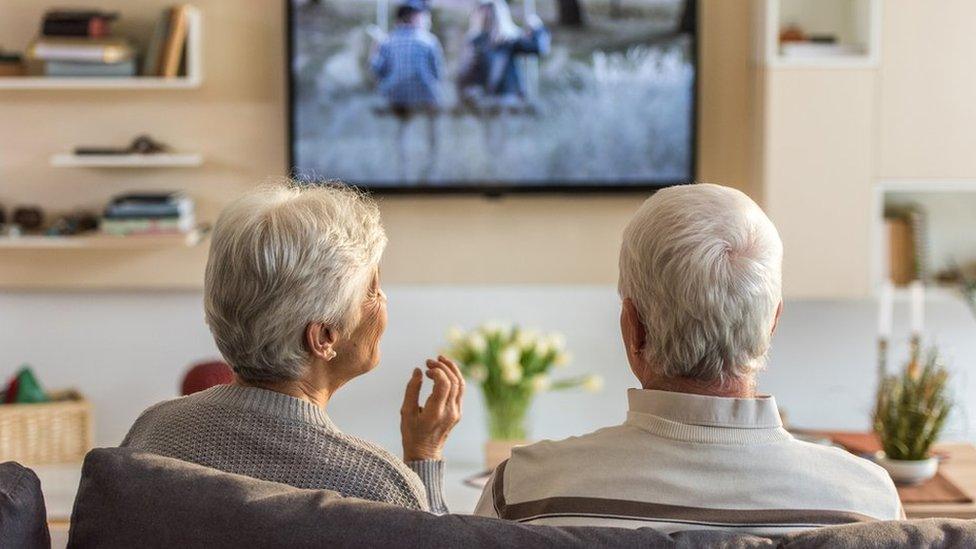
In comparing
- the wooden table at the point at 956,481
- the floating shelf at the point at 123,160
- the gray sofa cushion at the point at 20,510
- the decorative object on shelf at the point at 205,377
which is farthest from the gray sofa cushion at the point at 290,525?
the floating shelf at the point at 123,160

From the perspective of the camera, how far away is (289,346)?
177 cm

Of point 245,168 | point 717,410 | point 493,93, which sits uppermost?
point 493,93

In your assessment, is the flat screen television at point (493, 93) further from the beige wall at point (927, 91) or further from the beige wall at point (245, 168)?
the beige wall at point (927, 91)

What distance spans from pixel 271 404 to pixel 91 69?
249 cm

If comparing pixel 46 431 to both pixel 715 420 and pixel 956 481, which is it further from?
pixel 715 420

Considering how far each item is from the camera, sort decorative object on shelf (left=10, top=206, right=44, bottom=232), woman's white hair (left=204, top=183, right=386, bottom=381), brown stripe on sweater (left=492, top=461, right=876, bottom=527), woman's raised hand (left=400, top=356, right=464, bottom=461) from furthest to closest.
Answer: decorative object on shelf (left=10, top=206, right=44, bottom=232), woman's raised hand (left=400, top=356, right=464, bottom=461), woman's white hair (left=204, top=183, right=386, bottom=381), brown stripe on sweater (left=492, top=461, right=876, bottom=527)

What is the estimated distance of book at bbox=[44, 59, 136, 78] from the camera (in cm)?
389

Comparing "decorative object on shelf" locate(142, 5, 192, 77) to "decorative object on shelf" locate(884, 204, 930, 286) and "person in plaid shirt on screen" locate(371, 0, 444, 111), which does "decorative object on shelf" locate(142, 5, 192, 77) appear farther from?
"decorative object on shelf" locate(884, 204, 930, 286)

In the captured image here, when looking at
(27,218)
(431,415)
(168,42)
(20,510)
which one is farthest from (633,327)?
(27,218)

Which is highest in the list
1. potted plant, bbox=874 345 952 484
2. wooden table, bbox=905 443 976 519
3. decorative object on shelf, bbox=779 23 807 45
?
decorative object on shelf, bbox=779 23 807 45

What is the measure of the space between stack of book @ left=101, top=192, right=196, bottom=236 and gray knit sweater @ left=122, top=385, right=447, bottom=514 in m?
2.24

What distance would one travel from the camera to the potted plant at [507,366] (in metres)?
3.86

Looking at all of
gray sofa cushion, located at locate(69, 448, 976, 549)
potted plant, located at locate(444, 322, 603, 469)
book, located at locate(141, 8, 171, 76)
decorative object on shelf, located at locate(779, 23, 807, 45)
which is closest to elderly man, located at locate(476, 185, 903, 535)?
gray sofa cushion, located at locate(69, 448, 976, 549)

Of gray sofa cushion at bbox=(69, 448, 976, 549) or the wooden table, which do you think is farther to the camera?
the wooden table
